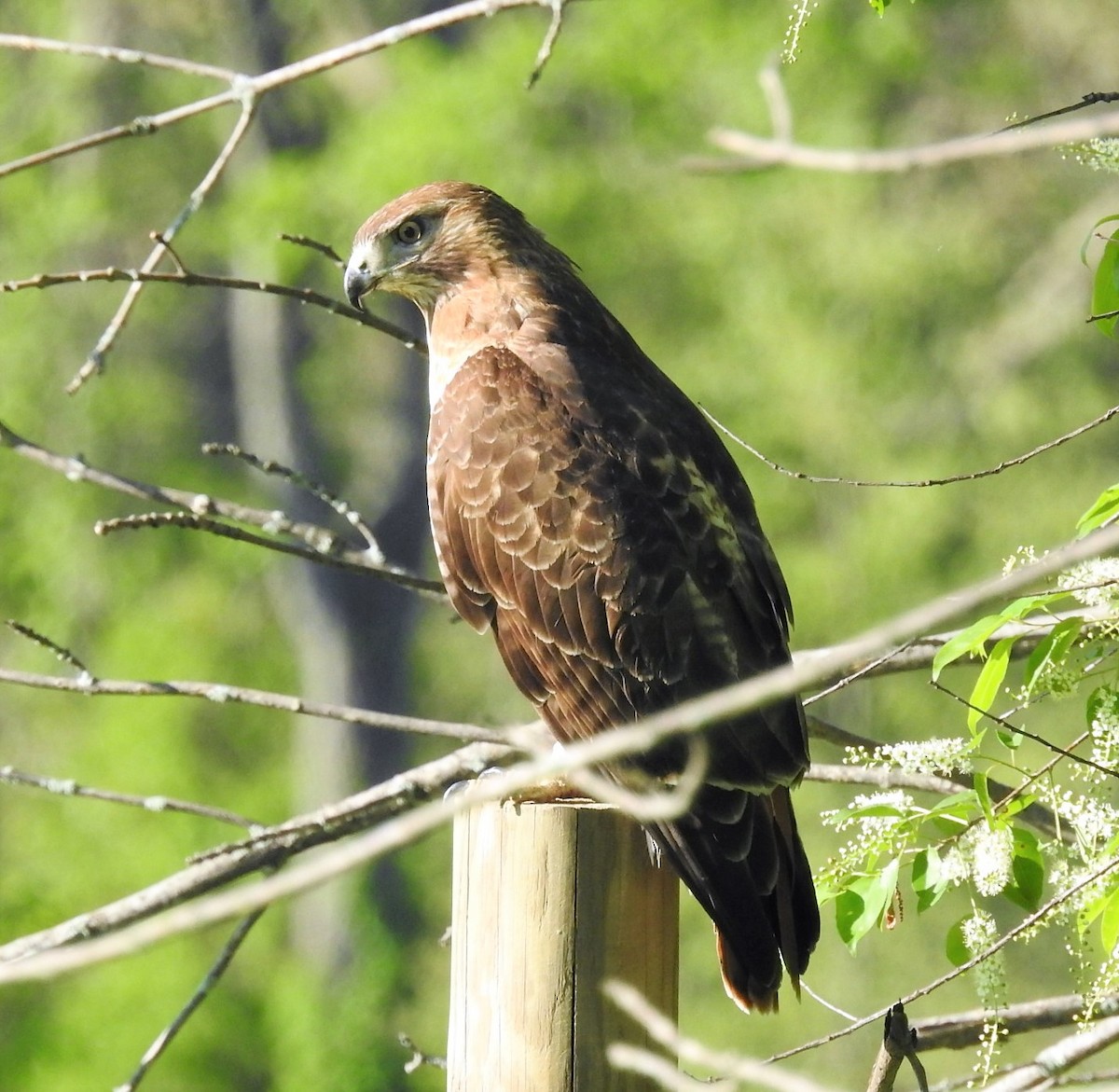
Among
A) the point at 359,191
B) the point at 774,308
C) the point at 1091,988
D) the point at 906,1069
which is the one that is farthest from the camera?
the point at 774,308

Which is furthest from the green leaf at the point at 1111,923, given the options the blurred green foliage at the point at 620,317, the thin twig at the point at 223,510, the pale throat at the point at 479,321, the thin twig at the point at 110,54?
the blurred green foliage at the point at 620,317

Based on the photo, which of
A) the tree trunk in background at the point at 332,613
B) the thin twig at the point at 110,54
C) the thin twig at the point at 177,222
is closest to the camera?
the thin twig at the point at 110,54

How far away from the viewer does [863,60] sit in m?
15.0

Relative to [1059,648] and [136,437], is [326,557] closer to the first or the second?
[1059,648]

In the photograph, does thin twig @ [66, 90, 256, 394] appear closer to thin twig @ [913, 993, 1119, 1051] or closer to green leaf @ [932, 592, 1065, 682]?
green leaf @ [932, 592, 1065, 682]

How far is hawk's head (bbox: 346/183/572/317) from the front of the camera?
3945mm

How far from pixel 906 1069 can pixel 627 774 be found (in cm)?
807

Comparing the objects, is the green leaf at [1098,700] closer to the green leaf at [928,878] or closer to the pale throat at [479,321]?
the green leaf at [928,878]

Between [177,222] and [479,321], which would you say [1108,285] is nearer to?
[177,222]

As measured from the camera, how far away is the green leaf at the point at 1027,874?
235 cm

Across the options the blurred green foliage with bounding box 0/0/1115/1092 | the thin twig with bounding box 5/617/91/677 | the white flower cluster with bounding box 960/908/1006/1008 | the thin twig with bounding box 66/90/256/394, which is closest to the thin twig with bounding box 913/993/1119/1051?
the white flower cluster with bounding box 960/908/1006/1008

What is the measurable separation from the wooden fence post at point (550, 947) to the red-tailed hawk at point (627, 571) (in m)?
0.32

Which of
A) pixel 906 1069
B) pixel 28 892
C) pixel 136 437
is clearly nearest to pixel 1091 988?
pixel 906 1069

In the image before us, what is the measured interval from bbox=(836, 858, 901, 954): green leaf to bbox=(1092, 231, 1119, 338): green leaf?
0.76m
